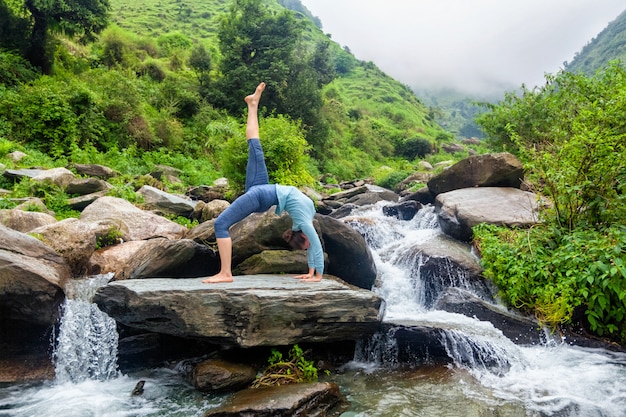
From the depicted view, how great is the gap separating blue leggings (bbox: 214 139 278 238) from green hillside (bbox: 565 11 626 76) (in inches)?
2775

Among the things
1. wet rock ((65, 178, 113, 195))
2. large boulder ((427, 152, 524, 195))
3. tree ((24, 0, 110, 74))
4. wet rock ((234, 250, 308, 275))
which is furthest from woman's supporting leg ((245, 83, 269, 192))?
tree ((24, 0, 110, 74))

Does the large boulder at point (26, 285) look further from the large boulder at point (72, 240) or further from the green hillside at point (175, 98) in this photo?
the green hillside at point (175, 98)

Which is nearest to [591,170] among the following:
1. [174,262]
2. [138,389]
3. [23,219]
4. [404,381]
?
[404,381]

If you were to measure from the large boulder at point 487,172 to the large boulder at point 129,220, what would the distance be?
8.94 metres

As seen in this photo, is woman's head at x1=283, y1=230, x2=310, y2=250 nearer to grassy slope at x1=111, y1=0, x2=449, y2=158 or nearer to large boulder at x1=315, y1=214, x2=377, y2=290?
large boulder at x1=315, y1=214, x2=377, y2=290

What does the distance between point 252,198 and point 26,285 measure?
359cm

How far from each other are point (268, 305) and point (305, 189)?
8067 mm

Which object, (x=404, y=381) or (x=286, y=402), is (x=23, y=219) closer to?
(x=286, y=402)

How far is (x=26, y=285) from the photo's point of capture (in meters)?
5.96

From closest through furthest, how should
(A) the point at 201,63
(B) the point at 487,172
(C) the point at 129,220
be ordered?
(C) the point at 129,220, (B) the point at 487,172, (A) the point at 201,63

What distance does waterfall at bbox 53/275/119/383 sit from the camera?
247 inches

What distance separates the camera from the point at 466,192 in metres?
12.5

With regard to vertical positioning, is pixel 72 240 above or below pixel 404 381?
above

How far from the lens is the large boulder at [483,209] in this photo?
34.0ft
